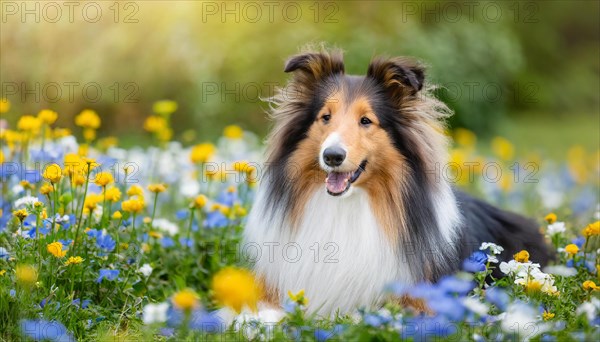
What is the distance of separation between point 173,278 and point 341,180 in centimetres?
161

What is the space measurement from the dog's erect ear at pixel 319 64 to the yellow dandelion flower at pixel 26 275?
1.85 metres

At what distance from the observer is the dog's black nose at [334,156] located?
13.4 ft

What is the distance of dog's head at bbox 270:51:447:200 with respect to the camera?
428cm

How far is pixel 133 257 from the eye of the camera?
16.3 ft

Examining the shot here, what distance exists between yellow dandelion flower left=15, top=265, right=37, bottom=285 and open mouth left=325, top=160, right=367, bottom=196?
1630 millimetres

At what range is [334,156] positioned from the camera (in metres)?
4.11

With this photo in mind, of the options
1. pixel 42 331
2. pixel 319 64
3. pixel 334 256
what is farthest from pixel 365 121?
pixel 42 331

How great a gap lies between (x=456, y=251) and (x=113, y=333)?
204cm

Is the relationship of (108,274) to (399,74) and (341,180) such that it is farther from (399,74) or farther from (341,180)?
(399,74)

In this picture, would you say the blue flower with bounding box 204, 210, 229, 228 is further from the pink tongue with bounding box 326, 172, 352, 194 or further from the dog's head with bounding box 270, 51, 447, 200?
the pink tongue with bounding box 326, 172, 352, 194

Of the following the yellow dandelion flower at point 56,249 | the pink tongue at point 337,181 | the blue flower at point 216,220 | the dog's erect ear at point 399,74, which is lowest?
the blue flower at point 216,220

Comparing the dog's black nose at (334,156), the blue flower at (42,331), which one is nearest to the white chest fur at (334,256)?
the dog's black nose at (334,156)

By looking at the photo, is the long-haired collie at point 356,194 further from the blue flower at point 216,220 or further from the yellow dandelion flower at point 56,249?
the yellow dandelion flower at point 56,249

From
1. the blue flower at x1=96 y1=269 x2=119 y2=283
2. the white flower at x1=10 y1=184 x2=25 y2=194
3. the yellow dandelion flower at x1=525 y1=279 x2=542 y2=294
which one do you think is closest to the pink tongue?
the yellow dandelion flower at x1=525 y1=279 x2=542 y2=294
